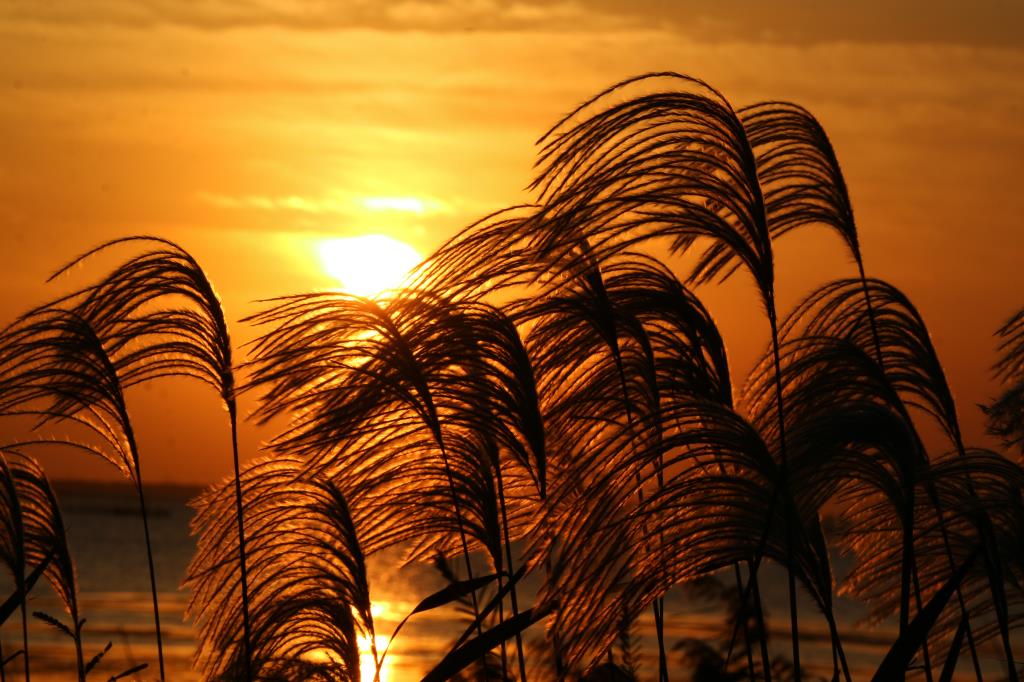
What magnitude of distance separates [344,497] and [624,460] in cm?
178

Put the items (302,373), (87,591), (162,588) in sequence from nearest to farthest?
(302,373)
(87,591)
(162,588)

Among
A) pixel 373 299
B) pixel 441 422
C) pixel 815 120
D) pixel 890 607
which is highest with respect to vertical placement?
pixel 815 120

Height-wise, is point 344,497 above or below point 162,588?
below

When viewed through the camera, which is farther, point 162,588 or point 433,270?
point 162,588

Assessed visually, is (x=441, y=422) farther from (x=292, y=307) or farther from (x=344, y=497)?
(x=344, y=497)

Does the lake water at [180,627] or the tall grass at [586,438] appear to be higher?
the lake water at [180,627]

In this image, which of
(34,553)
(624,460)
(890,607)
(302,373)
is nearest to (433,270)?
(302,373)

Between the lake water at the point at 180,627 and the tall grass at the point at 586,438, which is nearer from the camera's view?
the tall grass at the point at 586,438

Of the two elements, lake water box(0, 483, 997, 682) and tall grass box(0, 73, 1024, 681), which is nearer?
tall grass box(0, 73, 1024, 681)

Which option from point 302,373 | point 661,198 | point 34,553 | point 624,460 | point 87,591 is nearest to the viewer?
point 624,460

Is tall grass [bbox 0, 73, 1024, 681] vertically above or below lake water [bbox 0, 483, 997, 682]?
below

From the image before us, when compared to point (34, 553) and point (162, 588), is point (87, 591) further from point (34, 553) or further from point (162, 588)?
point (34, 553)

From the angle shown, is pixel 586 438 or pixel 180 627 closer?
pixel 586 438

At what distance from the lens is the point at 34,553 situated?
A: 19.8ft
